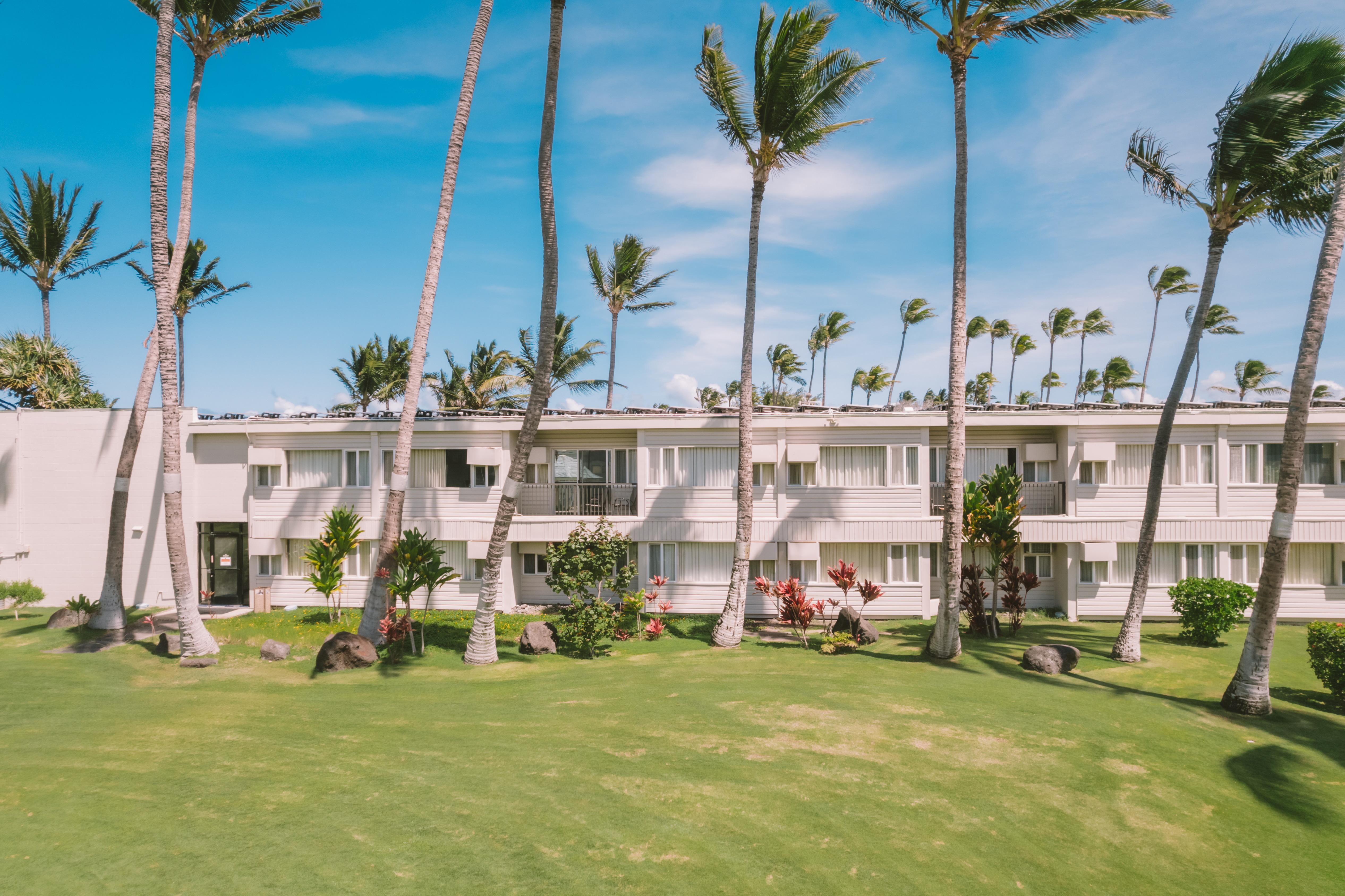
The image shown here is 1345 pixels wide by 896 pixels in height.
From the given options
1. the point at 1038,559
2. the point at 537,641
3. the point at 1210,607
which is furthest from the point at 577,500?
the point at 1210,607

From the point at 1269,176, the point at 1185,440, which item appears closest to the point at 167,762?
the point at 1269,176

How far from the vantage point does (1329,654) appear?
11781 millimetres

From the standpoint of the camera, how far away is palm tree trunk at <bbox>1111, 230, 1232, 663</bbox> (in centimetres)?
1454

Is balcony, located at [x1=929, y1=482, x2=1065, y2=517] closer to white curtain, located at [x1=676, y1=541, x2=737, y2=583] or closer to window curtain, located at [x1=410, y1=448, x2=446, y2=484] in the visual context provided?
white curtain, located at [x1=676, y1=541, x2=737, y2=583]

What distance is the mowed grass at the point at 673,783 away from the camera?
21.5ft

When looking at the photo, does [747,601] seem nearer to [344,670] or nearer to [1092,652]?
[1092,652]

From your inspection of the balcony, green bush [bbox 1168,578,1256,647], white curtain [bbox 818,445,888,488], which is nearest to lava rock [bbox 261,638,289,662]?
white curtain [bbox 818,445,888,488]

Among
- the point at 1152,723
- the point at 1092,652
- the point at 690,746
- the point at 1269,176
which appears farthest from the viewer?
the point at 1092,652

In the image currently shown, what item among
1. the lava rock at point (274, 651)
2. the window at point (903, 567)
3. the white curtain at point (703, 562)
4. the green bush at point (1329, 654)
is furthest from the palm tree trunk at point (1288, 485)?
the lava rock at point (274, 651)

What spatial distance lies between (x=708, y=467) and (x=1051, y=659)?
10.3 metres

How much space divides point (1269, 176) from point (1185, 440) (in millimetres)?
8961

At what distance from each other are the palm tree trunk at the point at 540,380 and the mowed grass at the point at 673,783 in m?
1.70

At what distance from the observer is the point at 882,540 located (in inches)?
782

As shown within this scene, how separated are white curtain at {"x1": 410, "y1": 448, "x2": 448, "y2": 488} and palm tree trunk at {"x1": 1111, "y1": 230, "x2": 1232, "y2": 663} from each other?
60.8ft
